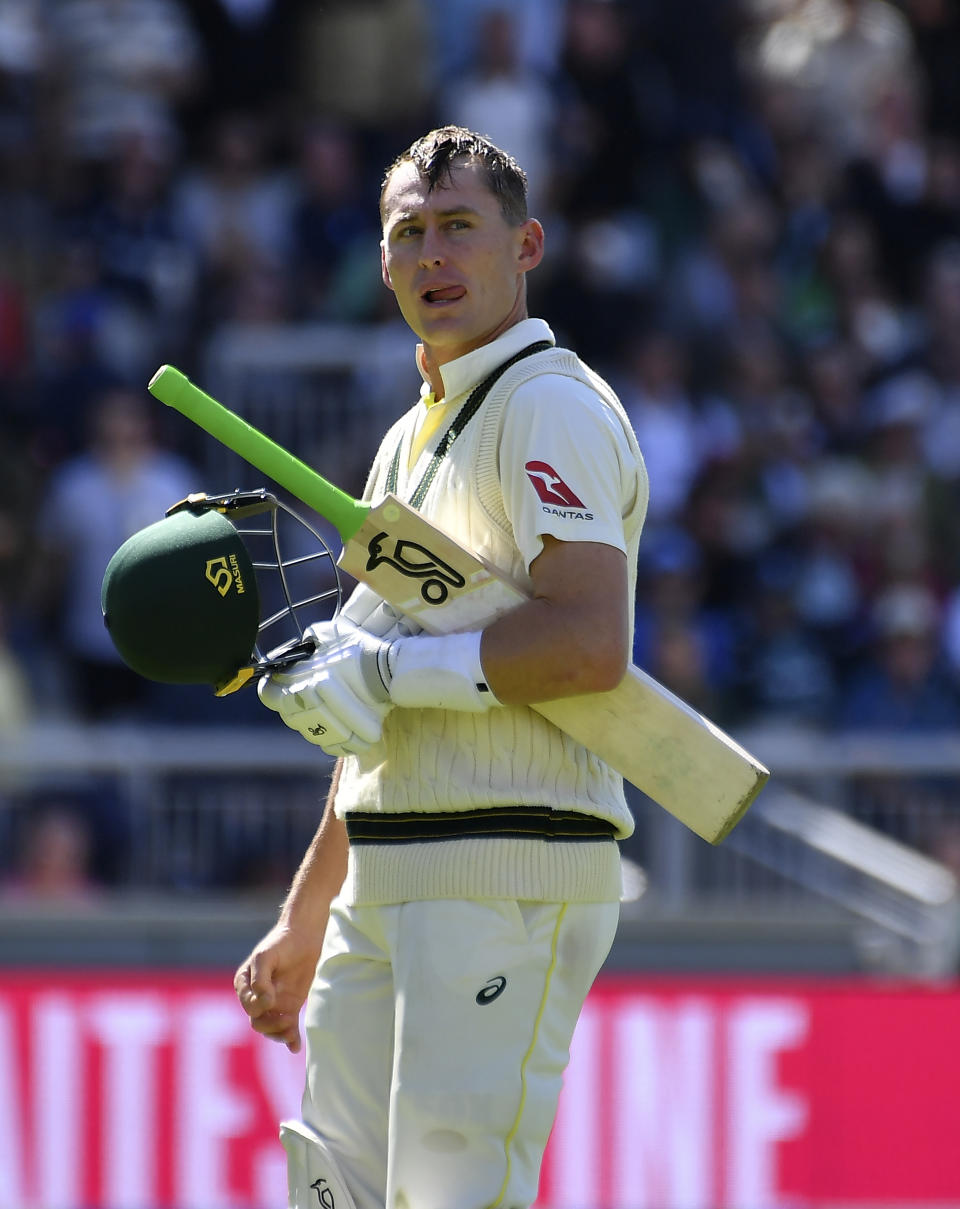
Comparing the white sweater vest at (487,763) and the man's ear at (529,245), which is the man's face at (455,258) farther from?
the white sweater vest at (487,763)

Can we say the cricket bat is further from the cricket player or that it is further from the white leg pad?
the white leg pad

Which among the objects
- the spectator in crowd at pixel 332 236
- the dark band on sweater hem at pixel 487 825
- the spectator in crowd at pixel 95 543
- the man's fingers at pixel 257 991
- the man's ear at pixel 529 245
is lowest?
the man's fingers at pixel 257 991

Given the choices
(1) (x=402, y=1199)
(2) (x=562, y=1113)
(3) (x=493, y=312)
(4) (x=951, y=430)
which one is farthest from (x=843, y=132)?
(1) (x=402, y=1199)

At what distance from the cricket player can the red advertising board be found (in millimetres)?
3404

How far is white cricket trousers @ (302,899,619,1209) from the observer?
11.1 feet

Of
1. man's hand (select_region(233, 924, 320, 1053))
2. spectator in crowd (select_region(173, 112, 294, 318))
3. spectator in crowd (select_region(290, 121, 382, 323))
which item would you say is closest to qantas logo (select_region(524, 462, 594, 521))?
man's hand (select_region(233, 924, 320, 1053))

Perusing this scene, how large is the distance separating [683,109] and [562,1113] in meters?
6.59

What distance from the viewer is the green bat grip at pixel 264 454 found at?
3.53 metres

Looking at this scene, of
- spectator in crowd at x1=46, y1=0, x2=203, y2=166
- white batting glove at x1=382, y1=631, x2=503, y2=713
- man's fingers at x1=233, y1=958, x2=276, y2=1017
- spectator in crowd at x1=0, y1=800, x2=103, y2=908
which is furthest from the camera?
spectator in crowd at x1=46, y1=0, x2=203, y2=166

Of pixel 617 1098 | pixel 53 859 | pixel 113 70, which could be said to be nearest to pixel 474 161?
pixel 617 1098

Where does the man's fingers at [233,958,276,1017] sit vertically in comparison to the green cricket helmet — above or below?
below

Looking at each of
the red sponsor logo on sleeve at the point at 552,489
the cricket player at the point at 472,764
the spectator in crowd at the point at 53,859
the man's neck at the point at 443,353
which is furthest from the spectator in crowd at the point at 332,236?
the red sponsor logo on sleeve at the point at 552,489

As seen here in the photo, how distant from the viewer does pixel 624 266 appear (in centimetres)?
1109

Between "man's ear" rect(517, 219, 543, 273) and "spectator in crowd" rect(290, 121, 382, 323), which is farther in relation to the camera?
"spectator in crowd" rect(290, 121, 382, 323)
